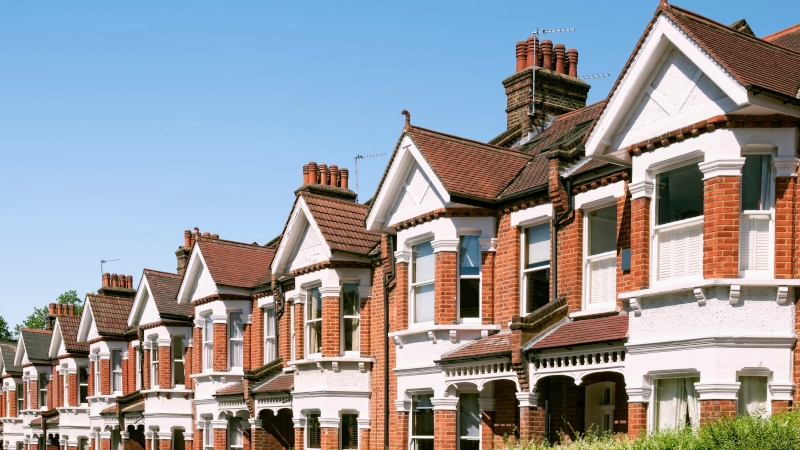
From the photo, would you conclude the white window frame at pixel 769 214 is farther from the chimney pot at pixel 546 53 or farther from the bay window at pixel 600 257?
the chimney pot at pixel 546 53

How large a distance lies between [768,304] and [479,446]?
8.07 metres

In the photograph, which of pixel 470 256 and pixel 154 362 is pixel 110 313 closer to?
pixel 154 362

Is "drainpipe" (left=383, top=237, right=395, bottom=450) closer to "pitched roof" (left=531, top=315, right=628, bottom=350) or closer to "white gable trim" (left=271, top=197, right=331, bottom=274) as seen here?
"white gable trim" (left=271, top=197, right=331, bottom=274)

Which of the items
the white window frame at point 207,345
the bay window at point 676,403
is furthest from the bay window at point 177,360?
the bay window at point 676,403

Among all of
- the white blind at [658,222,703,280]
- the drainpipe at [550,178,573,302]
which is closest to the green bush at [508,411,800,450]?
the white blind at [658,222,703,280]

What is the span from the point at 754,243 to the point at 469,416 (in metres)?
8.32

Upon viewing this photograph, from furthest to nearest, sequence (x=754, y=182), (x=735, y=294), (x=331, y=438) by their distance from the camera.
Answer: (x=331, y=438)
(x=754, y=182)
(x=735, y=294)

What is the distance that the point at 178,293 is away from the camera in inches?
1355

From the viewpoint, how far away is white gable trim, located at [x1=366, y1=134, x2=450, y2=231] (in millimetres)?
22439

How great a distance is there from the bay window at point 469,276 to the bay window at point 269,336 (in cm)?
1006

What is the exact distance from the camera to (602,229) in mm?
19109

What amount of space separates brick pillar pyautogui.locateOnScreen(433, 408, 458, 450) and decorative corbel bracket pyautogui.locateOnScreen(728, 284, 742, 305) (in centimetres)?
801

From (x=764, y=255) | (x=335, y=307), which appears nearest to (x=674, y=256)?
(x=764, y=255)

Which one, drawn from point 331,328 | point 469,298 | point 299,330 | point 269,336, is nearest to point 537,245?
point 469,298
